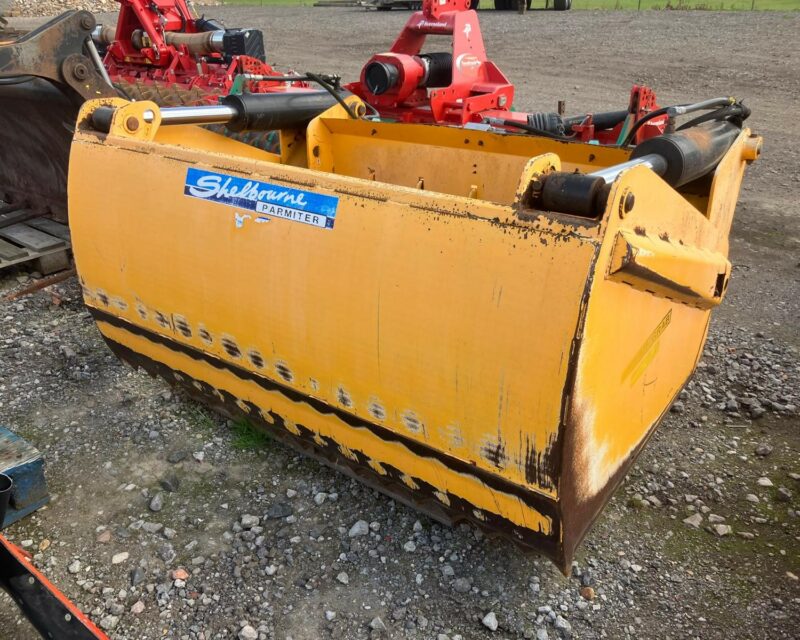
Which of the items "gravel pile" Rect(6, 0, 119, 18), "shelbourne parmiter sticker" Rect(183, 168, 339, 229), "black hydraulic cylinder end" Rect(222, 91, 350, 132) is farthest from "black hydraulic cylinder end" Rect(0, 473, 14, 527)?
"gravel pile" Rect(6, 0, 119, 18)

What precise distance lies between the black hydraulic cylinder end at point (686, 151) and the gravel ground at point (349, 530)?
1.25 meters

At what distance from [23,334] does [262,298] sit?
2.25 metres


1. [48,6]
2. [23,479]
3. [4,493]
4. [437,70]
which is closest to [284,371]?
[4,493]

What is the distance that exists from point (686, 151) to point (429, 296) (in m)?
0.92

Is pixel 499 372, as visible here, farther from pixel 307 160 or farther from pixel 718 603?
pixel 307 160

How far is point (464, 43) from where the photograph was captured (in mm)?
5031

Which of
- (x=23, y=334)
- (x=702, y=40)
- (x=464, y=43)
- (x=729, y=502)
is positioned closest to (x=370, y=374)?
(x=729, y=502)

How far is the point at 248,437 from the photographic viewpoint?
2973mm

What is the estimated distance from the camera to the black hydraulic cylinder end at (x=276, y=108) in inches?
117

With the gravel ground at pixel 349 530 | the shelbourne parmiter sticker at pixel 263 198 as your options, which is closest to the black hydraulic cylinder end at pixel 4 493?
the gravel ground at pixel 349 530

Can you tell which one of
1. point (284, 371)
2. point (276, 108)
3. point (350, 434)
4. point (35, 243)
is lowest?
point (35, 243)

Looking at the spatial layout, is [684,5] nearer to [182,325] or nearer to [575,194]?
[182,325]

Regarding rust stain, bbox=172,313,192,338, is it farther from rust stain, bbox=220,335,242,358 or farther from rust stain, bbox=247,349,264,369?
rust stain, bbox=247,349,264,369

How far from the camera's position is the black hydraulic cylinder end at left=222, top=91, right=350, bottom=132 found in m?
2.98
